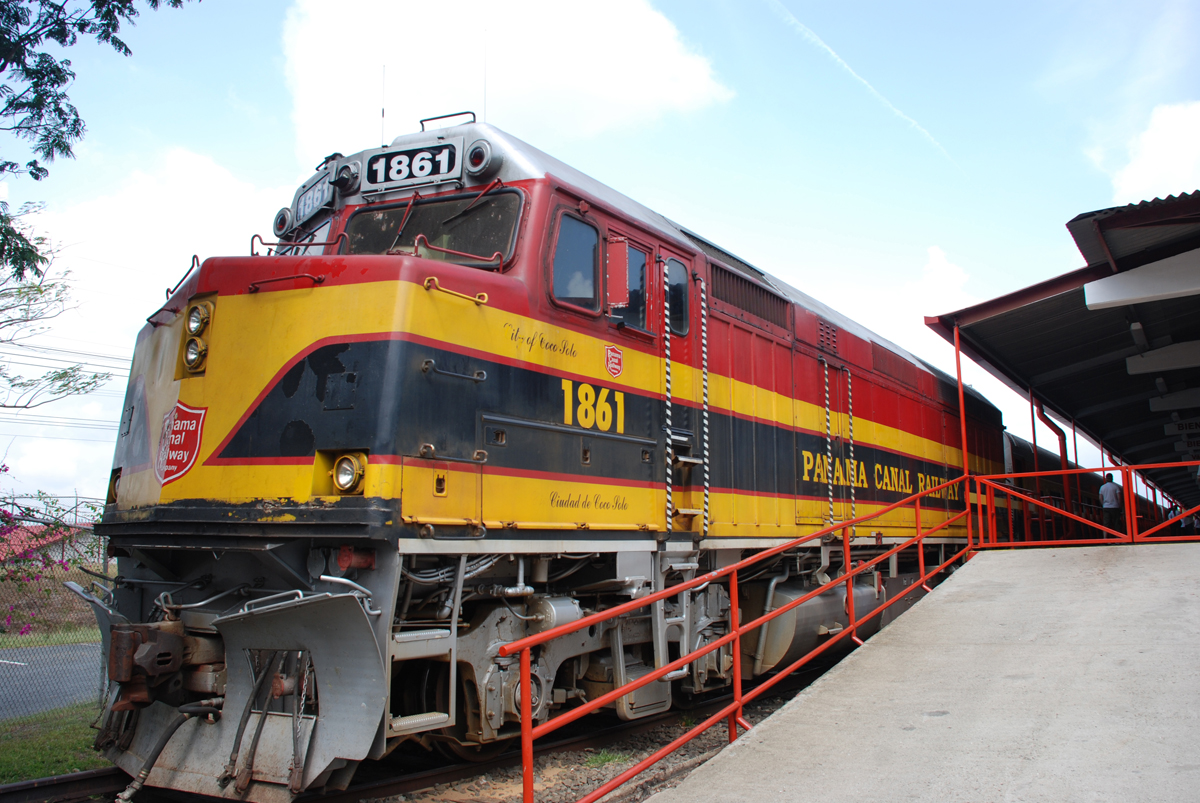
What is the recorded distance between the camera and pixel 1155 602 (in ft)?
23.7

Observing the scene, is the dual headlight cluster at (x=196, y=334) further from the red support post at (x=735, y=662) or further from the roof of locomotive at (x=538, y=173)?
the red support post at (x=735, y=662)

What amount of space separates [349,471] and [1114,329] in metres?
12.9

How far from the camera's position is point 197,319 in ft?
17.2

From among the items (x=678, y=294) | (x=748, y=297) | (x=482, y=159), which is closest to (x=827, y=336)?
(x=748, y=297)

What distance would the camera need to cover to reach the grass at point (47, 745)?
244 inches

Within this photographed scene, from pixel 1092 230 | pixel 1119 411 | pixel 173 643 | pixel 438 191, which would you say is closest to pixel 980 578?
pixel 1092 230

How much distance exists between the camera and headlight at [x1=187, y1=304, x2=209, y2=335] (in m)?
5.20

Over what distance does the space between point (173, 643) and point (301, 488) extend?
113cm

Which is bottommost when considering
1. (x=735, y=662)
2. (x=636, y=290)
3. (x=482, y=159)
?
(x=735, y=662)

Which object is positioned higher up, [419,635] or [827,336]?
[827,336]

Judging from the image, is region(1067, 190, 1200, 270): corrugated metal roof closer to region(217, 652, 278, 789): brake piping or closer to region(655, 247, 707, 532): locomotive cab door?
region(655, 247, 707, 532): locomotive cab door

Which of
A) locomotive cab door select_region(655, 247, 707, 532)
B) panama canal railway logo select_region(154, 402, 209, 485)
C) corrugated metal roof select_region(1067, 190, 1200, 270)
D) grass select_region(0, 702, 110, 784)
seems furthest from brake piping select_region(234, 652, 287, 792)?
corrugated metal roof select_region(1067, 190, 1200, 270)

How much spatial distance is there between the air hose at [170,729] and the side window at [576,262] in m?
3.15

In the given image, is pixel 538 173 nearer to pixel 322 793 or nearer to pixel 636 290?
pixel 636 290
